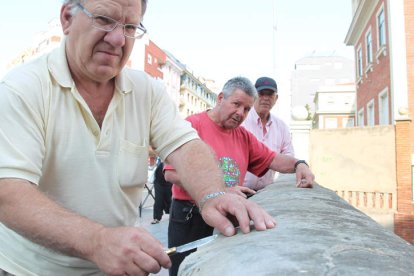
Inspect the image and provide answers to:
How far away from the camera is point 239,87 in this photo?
9.84 ft

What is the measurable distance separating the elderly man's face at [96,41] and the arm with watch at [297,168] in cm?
121

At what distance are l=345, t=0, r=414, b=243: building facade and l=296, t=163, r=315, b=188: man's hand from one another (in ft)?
27.4

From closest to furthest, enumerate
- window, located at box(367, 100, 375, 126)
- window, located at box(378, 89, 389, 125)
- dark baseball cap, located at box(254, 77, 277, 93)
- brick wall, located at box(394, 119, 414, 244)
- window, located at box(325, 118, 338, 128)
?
dark baseball cap, located at box(254, 77, 277, 93) < brick wall, located at box(394, 119, 414, 244) < window, located at box(378, 89, 389, 125) < window, located at box(367, 100, 375, 126) < window, located at box(325, 118, 338, 128)

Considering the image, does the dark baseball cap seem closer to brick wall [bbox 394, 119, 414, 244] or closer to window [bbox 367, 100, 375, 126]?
brick wall [bbox 394, 119, 414, 244]

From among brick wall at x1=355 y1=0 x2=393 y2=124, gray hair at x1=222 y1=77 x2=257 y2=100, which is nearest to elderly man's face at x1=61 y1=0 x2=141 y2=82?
gray hair at x1=222 y1=77 x2=257 y2=100

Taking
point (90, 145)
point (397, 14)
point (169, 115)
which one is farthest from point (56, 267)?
point (397, 14)

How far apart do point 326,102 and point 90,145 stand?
39053 mm

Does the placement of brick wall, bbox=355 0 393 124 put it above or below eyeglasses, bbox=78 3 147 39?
above

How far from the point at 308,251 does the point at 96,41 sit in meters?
1.11

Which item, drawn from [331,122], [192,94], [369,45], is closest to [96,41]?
[369,45]

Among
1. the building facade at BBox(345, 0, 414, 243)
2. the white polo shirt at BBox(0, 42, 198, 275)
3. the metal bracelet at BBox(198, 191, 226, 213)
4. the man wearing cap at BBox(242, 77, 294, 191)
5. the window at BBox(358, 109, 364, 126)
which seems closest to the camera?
the white polo shirt at BBox(0, 42, 198, 275)

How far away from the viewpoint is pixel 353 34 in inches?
854

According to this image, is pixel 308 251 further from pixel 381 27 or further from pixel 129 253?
pixel 381 27

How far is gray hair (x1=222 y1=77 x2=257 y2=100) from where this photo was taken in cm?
300
